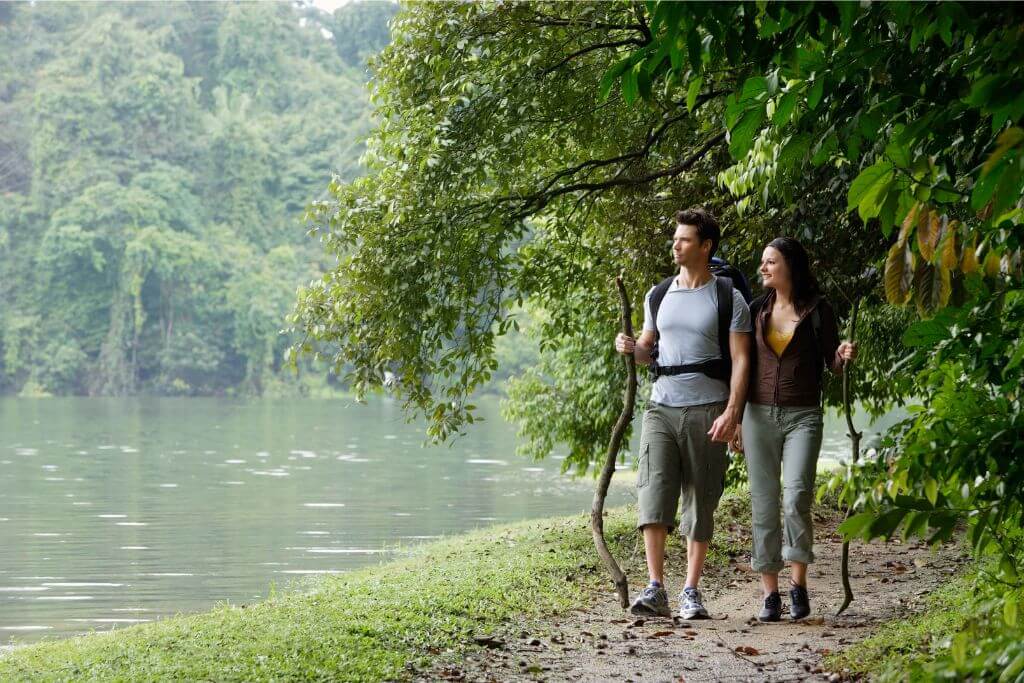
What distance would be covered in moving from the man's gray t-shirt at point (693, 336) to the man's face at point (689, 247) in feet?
0.51

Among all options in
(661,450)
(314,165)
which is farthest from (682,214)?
(314,165)

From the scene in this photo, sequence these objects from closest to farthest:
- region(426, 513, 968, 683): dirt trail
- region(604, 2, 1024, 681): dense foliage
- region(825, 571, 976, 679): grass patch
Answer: region(604, 2, 1024, 681): dense foliage → region(825, 571, 976, 679): grass patch → region(426, 513, 968, 683): dirt trail

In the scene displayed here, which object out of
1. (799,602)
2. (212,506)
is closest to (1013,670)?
(799,602)

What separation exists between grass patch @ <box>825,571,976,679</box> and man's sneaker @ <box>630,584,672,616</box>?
110 centimetres

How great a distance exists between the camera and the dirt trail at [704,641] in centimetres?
590

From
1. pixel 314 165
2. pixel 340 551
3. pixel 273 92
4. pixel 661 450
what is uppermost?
pixel 273 92

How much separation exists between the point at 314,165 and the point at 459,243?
245 ft

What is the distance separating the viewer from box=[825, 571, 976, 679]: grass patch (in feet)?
18.0

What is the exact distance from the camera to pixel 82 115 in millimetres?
75438

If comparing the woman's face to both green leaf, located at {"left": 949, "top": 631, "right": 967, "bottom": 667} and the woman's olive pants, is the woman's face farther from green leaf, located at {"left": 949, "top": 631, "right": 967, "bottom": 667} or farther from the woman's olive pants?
green leaf, located at {"left": 949, "top": 631, "right": 967, "bottom": 667}

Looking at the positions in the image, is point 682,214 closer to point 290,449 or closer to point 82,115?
point 290,449

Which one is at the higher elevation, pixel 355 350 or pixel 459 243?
pixel 459 243

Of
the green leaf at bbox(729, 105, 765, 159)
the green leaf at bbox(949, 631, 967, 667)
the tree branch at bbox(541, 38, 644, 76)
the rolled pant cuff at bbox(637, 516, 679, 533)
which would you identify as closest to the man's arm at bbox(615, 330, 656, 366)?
the rolled pant cuff at bbox(637, 516, 679, 533)

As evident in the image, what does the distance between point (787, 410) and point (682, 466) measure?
2.14ft
